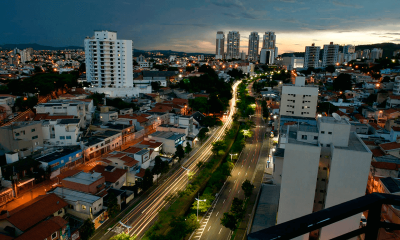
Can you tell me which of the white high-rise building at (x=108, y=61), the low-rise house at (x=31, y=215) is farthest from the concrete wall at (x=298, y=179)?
the white high-rise building at (x=108, y=61)

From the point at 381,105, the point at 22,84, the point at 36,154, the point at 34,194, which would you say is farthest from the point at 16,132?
the point at 381,105

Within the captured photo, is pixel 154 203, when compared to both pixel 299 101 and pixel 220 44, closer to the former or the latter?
pixel 299 101

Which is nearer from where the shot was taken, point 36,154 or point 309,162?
point 309,162

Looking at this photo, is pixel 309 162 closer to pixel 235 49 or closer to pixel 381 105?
pixel 381 105

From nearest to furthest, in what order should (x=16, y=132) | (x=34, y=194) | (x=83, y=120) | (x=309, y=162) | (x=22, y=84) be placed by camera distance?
(x=309, y=162) < (x=34, y=194) < (x=16, y=132) < (x=83, y=120) < (x=22, y=84)

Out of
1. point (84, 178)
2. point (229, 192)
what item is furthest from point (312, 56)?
point (84, 178)

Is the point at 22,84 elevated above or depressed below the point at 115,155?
above

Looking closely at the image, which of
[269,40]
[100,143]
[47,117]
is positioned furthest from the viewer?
[269,40]
